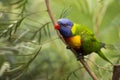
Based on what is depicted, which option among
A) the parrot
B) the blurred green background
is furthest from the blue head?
the blurred green background

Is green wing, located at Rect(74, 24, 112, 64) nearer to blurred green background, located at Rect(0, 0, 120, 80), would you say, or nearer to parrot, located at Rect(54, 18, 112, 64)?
parrot, located at Rect(54, 18, 112, 64)

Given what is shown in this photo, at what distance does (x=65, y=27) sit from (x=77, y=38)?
61 millimetres

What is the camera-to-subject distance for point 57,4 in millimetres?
1901

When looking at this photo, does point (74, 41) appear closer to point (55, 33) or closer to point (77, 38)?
point (77, 38)

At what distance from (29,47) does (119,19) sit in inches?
23.8

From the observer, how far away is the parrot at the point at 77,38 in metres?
1.13

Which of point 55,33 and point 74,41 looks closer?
point 74,41

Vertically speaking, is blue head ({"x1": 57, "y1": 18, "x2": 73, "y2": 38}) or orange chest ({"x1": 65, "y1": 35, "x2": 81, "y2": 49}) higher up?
blue head ({"x1": 57, "y1": 18, "x2": 73, "y2": 38})

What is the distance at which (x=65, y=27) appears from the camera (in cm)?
113

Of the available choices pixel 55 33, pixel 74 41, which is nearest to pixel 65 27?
pixel 74 41

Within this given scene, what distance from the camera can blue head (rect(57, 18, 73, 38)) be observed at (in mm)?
1115

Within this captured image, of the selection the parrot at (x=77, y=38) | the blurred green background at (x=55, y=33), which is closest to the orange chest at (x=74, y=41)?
the parrot at (x=77, y=38)

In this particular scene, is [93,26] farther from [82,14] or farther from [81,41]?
[81,41]

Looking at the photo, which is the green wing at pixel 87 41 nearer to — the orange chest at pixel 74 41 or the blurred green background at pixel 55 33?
the orange chest at pixel 74 41
